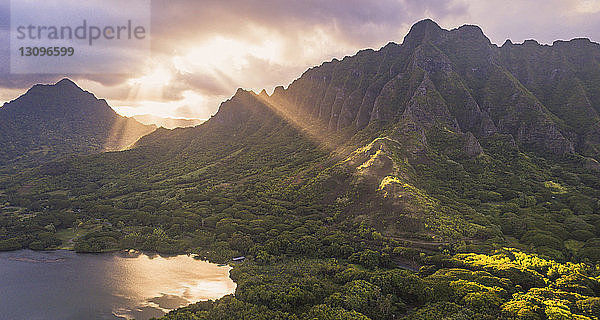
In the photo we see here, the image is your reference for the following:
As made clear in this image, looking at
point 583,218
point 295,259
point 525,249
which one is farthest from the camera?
point 583,218

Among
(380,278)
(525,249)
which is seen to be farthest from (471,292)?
(525,249)

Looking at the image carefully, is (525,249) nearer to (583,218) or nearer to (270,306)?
(583,218)

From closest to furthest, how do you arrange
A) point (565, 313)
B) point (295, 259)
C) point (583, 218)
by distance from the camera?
point (565, 313) < point (295, 259) < point (583, 218)

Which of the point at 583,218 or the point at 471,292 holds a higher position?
the point at 583,218

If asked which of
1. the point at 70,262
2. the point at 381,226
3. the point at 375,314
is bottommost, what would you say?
the point at 375,314

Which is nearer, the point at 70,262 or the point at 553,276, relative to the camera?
the point at 553,276

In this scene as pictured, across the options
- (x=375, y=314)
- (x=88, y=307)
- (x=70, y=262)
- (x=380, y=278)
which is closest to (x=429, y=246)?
(x=380, y=278)
